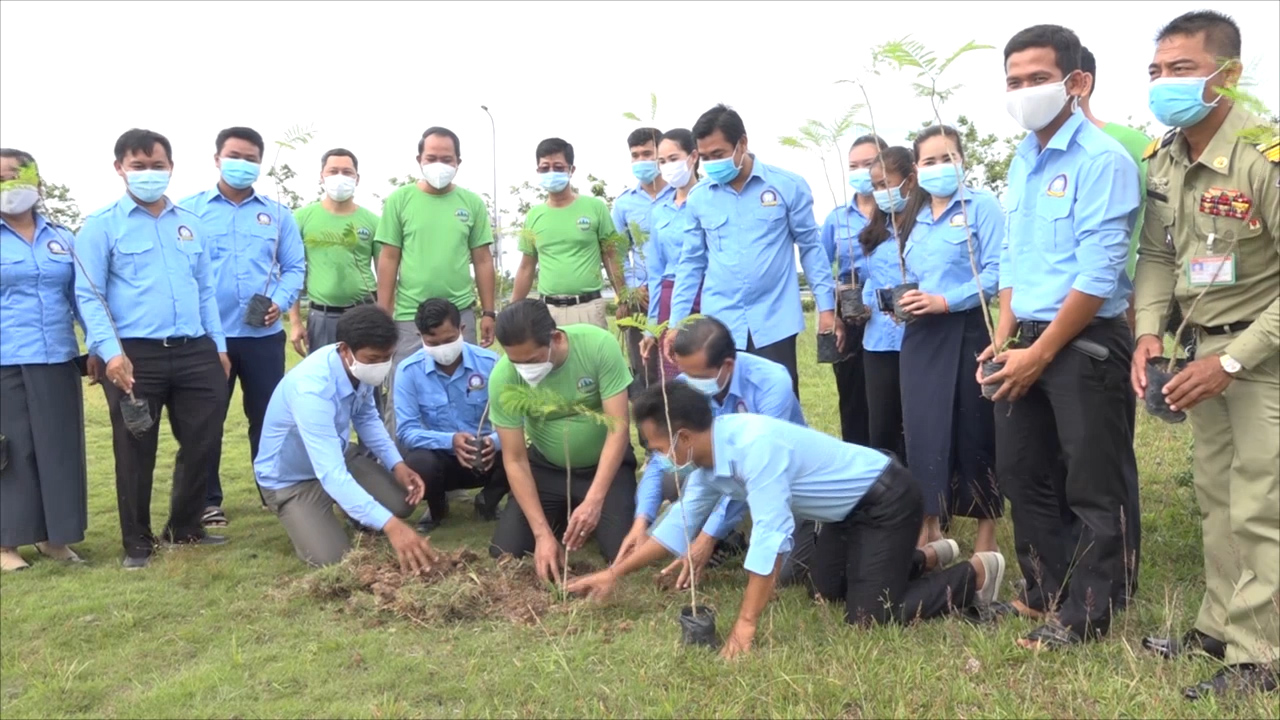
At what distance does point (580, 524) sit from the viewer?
509 cm

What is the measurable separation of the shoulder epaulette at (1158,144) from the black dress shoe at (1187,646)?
1.65 meters

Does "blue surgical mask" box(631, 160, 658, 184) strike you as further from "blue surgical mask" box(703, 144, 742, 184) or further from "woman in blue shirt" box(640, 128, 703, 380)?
"blue surgical mask" box(703, 144, 742, 184)

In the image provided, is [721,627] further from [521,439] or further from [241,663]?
[241,663]

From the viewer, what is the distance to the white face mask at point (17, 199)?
5473 millimetres

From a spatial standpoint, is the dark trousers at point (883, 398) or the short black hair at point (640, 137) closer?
the dark trousers at point (883, 398)

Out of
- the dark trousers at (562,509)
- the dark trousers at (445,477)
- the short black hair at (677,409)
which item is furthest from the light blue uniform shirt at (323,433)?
the short black hair at (677,409)

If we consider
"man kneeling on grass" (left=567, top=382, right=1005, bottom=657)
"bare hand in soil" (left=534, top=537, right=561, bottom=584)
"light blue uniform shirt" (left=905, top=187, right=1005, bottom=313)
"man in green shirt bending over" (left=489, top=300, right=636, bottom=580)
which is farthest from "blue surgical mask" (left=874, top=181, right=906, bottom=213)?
"bare hand in soil" (left=534, top=537, right=561, bottom=584)

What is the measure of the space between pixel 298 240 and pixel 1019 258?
4725 mm

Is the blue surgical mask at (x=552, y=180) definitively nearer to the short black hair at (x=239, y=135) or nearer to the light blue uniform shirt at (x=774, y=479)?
the short black hair at (x=239, y=135)

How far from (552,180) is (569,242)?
1.46 feet

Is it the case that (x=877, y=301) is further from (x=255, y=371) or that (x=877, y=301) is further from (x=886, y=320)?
(x=255, y=371)

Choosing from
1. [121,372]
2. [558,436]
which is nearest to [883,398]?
[558,436]

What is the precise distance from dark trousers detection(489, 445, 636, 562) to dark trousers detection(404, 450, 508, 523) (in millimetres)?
438

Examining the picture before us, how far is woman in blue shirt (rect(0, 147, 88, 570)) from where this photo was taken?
18.4 ft
